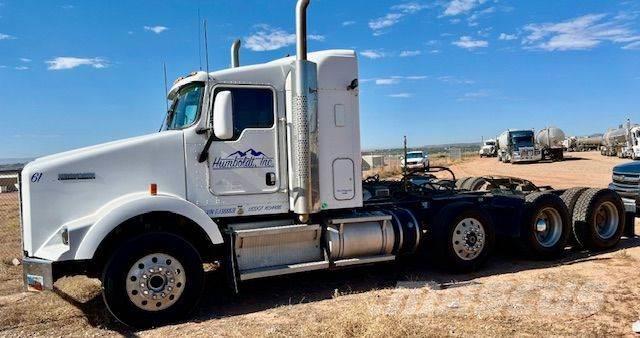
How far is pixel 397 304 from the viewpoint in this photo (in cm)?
654

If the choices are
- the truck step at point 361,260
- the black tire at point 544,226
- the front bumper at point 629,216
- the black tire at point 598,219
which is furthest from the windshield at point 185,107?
the front bumper at point 629,216

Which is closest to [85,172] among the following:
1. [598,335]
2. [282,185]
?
[282,185]

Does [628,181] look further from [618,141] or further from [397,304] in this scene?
[618,141]

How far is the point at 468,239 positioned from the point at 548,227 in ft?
6.46

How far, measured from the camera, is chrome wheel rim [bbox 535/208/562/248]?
910cm

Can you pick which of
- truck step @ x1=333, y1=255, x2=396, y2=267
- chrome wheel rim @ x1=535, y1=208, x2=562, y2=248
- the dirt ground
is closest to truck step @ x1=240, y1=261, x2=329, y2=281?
truck step @ x1=333, y1=255, x2=396, y2=267

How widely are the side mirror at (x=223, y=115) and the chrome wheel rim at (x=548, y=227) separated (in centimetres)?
550

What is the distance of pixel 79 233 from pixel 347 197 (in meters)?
3.41

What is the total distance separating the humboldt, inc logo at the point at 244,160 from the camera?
269 inches

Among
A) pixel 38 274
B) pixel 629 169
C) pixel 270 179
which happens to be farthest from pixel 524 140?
pixel 38 274

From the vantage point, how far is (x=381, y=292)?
23.6 feet

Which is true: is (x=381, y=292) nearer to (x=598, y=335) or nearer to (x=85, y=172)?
(x=598, y=335)

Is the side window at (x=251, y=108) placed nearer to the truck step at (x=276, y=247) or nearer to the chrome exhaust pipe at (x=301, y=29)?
the chrome exhaust pipe at (x=301, y=29)

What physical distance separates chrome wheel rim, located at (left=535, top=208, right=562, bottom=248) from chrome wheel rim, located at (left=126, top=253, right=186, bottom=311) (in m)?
5.93
